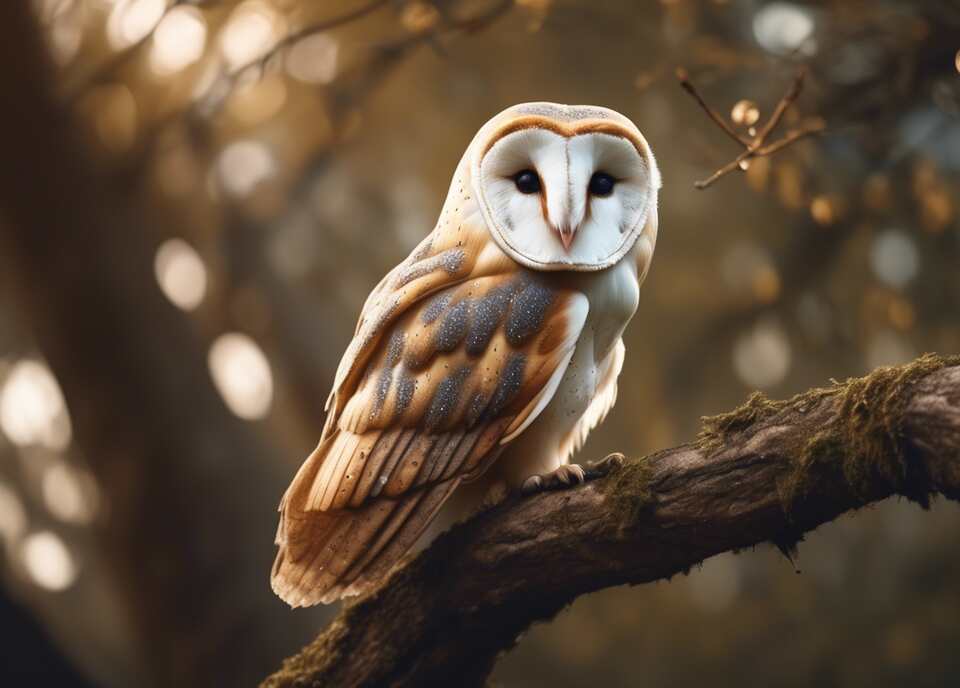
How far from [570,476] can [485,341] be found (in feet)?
0.72

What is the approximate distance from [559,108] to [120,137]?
1976 mm

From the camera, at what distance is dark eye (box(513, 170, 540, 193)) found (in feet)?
4.62

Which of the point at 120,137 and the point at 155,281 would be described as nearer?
the point at 155,281

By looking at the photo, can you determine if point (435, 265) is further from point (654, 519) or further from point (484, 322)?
point (654, 519)

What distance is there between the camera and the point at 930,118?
274 centimetres

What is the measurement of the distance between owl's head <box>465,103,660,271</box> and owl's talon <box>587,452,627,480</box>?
26 cm

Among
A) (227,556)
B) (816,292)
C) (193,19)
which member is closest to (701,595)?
(816,292)

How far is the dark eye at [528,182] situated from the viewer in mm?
1407

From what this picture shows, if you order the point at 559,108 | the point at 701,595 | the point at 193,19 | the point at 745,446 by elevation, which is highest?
the point at 193,19

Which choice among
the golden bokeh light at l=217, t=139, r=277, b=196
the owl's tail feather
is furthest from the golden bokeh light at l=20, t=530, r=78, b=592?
the owl's tail feather

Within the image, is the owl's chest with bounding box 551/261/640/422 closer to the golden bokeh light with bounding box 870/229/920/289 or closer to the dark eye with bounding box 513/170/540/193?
the dark eye with bounding box 513/170/540/193

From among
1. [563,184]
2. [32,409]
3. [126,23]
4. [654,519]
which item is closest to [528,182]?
[563,184]

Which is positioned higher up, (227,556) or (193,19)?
(193,19)

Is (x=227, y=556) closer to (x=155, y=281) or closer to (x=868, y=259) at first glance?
(x=155, y=281)
